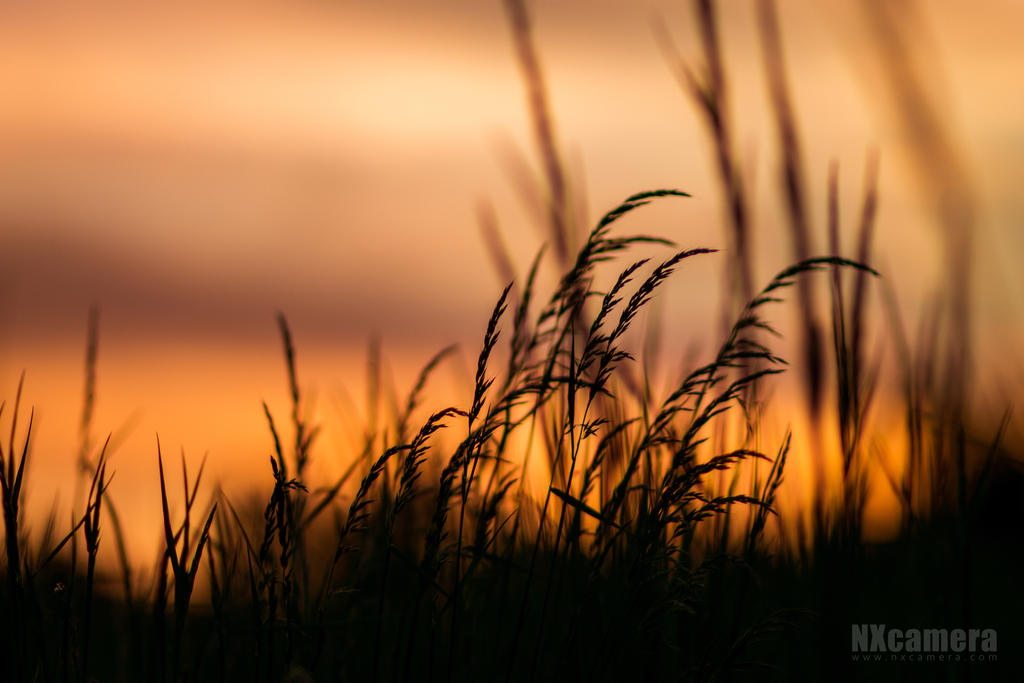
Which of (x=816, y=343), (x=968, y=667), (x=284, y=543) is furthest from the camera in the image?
(x=816, y=343)

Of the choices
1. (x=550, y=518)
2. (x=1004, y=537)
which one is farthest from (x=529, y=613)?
(x=1004, y=537)

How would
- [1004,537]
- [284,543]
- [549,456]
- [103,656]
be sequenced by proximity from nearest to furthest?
[284,543]
[549,456]
[103,656]
[1004,537]

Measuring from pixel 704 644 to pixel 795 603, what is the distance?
16.3 inches

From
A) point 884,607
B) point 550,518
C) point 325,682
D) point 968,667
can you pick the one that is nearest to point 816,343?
point 968,667

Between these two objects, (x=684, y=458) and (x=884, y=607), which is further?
(x=884, y=607)

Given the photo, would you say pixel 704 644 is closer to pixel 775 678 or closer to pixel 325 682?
pixel 775 678

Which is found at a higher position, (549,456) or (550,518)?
(549,456)

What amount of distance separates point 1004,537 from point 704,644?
298 cm

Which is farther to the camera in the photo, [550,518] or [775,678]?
[550,518]

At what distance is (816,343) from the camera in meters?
1.77

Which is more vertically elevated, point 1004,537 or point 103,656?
point 1004,537

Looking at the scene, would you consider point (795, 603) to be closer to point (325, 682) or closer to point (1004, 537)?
point (325, 682)

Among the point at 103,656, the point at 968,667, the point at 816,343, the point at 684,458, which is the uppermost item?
the point at 816,343

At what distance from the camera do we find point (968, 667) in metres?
1.63
